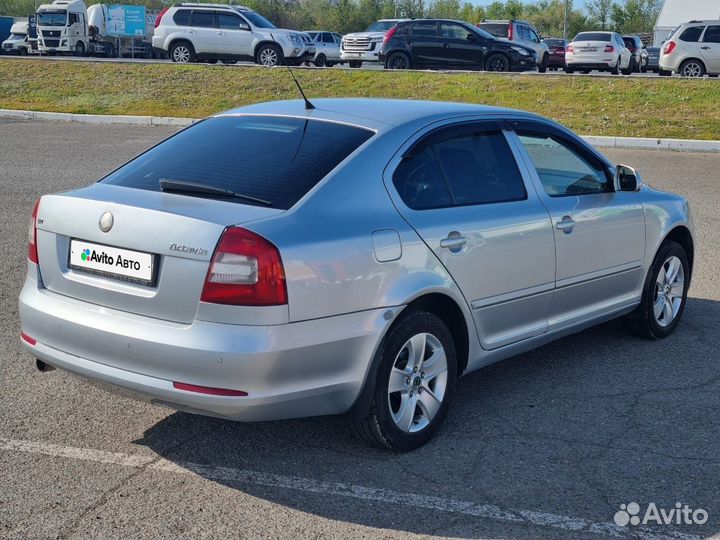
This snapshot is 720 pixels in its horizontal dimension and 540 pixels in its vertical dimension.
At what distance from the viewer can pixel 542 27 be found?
Result: 116 m

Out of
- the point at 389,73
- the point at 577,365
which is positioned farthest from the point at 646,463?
the point at 389,73

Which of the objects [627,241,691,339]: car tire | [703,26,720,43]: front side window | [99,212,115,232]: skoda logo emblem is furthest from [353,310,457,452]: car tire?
[703,26,720,43]: front side window

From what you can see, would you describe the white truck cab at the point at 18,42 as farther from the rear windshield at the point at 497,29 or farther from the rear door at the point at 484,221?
the rear door at the point at 484,221

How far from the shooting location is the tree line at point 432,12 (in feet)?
330

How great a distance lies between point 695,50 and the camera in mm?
27484

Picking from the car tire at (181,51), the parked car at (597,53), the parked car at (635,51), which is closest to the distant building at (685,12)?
the parked car at (635,51)

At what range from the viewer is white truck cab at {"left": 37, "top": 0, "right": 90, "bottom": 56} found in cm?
4512

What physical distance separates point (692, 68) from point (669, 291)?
23.2m

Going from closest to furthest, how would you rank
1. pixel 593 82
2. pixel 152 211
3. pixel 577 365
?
1. pixel 152 211
2. pixel 577 365
3. pixel 593 82

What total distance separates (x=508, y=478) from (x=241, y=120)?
2261mm

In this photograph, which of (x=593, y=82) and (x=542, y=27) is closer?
(x=593, y=82)

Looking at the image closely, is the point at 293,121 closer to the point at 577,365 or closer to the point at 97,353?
the point at 97,353

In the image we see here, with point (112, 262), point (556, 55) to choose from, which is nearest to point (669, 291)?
point (112, 262)

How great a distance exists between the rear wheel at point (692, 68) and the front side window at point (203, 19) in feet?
46.7
